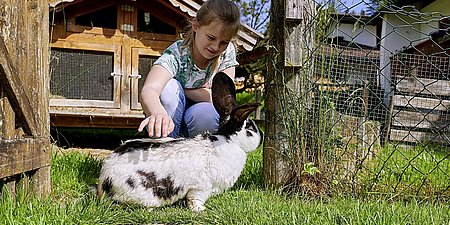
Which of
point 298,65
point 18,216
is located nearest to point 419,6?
point 298,65

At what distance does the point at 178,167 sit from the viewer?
2.14 m

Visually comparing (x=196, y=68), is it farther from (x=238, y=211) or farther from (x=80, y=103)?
(x=80, y=103)

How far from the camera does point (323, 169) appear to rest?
2.43m

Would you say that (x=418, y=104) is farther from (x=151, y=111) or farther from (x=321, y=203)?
(x=151, y=111)

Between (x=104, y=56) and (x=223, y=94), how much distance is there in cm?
350

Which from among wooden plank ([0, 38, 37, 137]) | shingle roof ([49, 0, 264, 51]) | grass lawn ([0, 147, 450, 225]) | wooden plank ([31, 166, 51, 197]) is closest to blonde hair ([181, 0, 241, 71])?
grass lawn ([0, 147, 450, 225])

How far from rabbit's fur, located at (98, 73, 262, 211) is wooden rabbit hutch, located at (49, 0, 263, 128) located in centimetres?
328

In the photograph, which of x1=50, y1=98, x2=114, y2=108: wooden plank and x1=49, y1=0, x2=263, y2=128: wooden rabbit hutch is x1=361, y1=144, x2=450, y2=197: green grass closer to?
x1=49, y1=0, x2=263, y2=128: wooden rabbit hutch

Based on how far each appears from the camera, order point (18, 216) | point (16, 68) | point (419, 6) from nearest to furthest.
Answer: point (18, 216)
point (16, 68)
point (419, 6)

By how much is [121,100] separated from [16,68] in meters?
3.49

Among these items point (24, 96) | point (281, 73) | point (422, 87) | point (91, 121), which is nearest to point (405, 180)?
point (281, 73)

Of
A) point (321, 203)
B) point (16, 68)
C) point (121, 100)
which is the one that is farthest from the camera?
point (121, 100)

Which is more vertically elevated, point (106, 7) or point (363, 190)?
point (106, 7)

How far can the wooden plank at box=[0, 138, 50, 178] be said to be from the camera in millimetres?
1840
